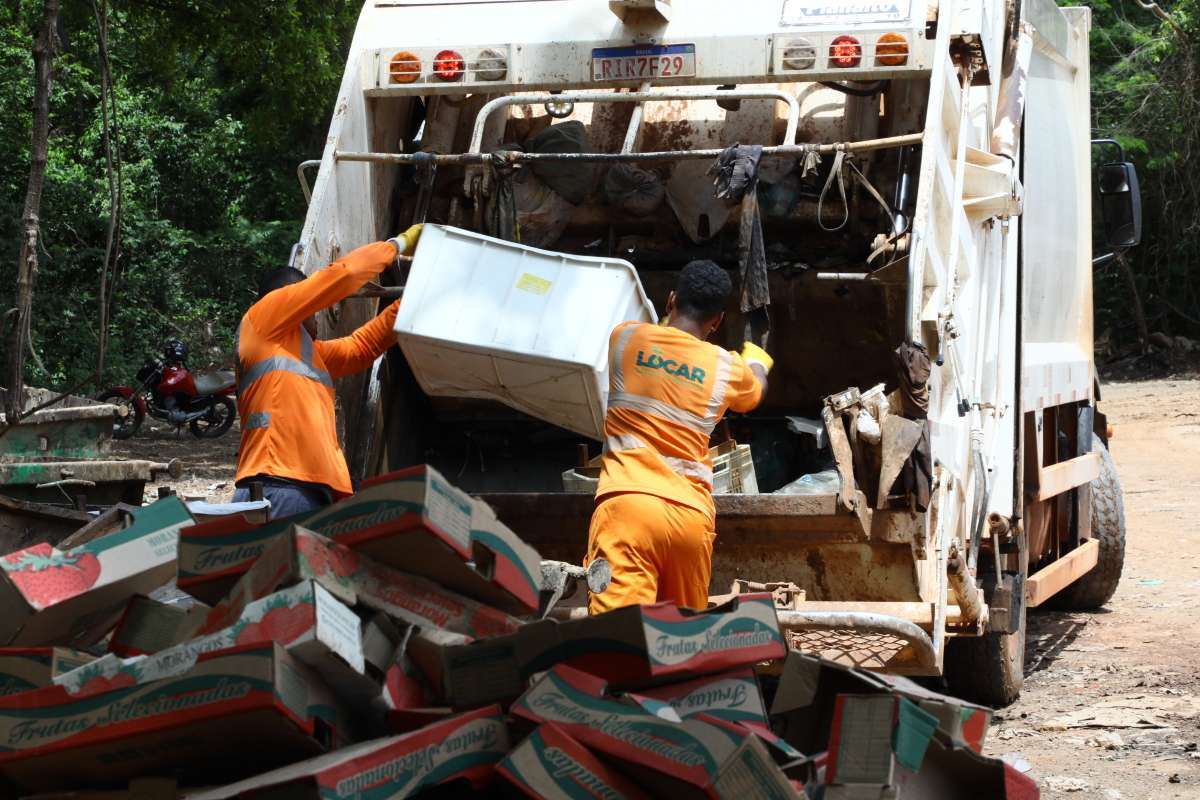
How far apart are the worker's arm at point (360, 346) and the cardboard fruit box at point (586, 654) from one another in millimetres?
1836

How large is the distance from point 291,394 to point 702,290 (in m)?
1.11

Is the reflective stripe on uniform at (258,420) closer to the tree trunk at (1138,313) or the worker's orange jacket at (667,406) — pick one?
the worker's orange jacket at (667,406)

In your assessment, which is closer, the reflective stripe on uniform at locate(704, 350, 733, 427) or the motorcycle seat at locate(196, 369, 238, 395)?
the reflective stripe on uniform at locate(704, 350, 733, 427)

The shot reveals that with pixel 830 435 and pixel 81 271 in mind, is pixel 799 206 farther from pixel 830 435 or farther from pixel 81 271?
pixel 81 271

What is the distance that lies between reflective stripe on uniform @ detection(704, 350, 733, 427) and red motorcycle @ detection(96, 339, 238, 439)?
30.5 feet

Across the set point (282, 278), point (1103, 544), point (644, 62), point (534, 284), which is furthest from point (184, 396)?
point (534, 284)

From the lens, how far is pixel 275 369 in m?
4.19

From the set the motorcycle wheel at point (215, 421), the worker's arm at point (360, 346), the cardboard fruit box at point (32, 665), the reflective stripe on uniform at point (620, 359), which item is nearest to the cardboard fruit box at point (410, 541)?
the cardboard fruit box at point (32, 665)

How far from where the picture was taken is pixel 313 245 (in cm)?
451

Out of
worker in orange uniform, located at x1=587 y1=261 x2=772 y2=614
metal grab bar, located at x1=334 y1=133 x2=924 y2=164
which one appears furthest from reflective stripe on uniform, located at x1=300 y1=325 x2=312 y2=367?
worker in orange uniform, located at x1=587 y1=261 x2=772 y2=614

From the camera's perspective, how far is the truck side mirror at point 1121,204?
6559mm

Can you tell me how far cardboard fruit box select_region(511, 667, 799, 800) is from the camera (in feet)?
7.67

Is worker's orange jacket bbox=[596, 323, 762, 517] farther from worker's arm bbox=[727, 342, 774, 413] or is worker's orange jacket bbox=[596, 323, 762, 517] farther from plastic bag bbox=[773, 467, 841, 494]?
plastic bag bbox=[773, 467, 841, 494]

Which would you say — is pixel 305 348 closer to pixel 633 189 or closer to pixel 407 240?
pixel 407 240
